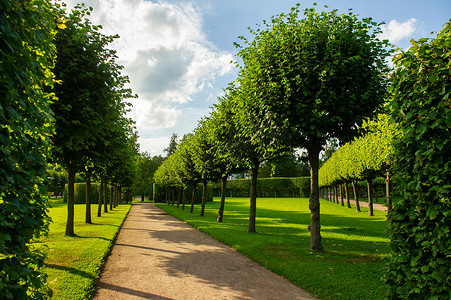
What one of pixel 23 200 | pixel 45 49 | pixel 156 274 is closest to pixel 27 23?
pixel 45 49

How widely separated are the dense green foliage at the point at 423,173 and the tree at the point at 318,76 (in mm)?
3769

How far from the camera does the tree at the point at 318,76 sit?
27.5ft

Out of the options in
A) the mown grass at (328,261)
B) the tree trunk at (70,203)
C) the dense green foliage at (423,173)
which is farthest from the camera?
the tree trunk at (70,203)

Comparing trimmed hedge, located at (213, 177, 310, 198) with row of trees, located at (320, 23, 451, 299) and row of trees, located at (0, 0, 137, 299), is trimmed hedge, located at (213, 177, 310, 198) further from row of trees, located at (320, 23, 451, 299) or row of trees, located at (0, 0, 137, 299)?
row of trees, located at (0, 0, 137, 299)

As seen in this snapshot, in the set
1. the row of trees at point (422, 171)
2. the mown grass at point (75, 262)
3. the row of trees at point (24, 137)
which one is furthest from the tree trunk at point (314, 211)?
the row of trees at point (24, 137)

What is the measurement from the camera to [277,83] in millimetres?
9055

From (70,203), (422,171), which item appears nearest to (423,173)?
(422,171)

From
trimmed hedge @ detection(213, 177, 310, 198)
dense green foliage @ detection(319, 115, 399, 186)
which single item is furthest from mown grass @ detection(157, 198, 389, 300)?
trimmed hedge @ detection(213, 177, 310, 198)

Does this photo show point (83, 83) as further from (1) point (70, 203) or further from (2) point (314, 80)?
(2) point (314, 80)

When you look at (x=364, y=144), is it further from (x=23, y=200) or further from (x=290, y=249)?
(x=23, y=200)

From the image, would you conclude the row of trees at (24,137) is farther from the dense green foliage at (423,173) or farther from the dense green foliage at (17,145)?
the dense green foliage at (423,173)

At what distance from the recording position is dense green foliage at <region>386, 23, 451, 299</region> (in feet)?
11.7

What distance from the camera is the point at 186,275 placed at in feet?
23.0

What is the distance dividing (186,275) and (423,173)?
5.91 m
